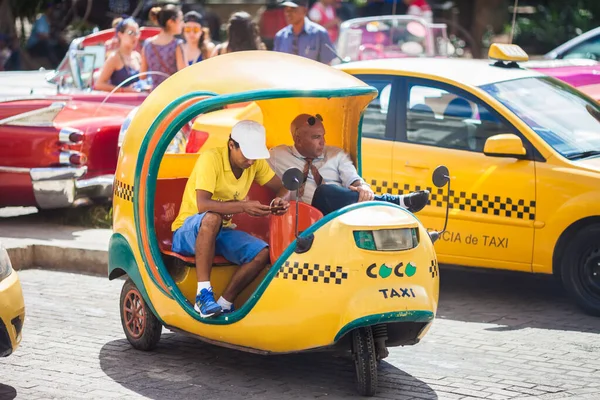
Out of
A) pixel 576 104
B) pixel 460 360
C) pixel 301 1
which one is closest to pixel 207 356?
pixel 460 360

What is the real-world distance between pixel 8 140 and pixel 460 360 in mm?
5021

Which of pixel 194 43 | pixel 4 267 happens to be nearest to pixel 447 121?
pixel 4 267

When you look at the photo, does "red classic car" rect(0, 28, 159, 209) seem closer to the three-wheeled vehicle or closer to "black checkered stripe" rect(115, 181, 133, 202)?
the three-wheeled vehicle

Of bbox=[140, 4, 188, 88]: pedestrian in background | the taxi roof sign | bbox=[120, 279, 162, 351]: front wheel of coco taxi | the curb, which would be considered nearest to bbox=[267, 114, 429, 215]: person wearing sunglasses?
bbox=[120, 279, 162, 351]: front wheel of coco taxi

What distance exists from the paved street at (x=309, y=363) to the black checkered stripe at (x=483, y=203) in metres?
0.66

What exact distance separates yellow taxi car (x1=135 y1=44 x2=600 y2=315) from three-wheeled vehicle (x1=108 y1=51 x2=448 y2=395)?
1.34 m

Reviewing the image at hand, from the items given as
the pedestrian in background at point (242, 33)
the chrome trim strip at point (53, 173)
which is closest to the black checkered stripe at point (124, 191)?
the chrome trim strip at point (53, 173)

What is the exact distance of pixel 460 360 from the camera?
6449 mm

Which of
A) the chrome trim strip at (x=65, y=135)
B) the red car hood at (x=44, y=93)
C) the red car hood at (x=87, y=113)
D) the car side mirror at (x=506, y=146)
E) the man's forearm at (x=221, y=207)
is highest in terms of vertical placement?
the car side mirror at (x=506, y=146)

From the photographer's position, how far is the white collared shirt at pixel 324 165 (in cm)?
655

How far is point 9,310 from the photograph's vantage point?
18.1ft

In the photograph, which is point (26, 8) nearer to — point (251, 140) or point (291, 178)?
point (251, 140)

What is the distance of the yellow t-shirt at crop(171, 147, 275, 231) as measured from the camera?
20.3 feet

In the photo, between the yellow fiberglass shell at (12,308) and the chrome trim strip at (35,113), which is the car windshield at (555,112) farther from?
the chrome trim strip at (35,113)
